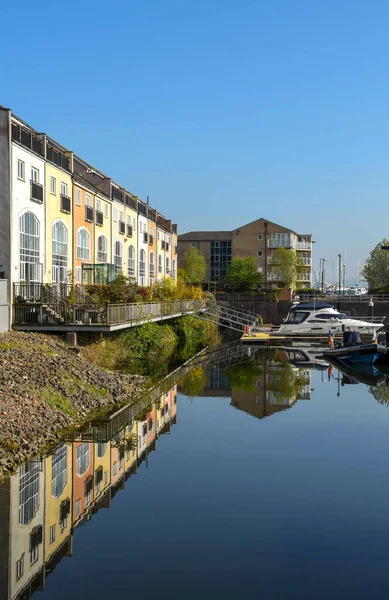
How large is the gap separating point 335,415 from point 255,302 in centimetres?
5581

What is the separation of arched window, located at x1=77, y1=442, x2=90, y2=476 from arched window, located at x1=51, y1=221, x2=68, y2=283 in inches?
783

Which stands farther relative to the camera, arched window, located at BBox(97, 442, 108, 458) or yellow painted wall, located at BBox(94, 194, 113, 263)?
yellow painted wall, located at BBox(94, 194, 113, 263)

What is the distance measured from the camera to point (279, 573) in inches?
407

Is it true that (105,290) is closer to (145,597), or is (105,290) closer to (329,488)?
(329,488)

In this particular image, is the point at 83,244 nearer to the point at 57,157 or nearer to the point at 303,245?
the point at 57,157

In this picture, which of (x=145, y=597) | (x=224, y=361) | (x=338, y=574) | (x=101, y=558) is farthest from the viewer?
(x=224, y=361)

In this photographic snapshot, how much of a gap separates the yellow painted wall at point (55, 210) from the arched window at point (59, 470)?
64.4 ft

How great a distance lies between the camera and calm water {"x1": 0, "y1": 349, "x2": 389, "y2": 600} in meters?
10.1

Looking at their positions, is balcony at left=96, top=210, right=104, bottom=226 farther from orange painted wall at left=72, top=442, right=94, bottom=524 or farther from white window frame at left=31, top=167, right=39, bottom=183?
orange painted wall at left=72, top=442, right=94, bottom=524

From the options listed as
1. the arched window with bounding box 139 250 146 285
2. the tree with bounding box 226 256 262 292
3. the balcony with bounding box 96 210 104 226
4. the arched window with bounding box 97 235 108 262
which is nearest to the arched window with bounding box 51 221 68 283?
the balcony with bounding box 96 210 104 226

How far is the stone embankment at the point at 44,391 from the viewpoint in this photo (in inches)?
647

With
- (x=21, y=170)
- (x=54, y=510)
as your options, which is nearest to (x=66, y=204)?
(x=21, y=170)

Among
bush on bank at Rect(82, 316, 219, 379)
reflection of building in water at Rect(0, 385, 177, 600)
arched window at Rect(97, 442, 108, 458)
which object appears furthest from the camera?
bush on bank at Rect(82, 316, 219, 379)

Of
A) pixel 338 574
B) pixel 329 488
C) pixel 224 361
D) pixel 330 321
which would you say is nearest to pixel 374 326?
pixel 330 321
